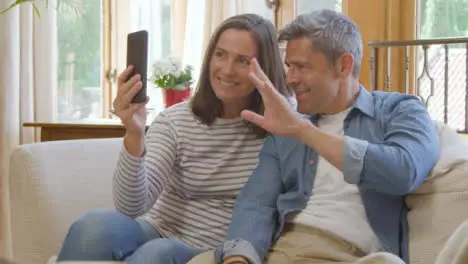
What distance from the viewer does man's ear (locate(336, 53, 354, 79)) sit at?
1.69 metres

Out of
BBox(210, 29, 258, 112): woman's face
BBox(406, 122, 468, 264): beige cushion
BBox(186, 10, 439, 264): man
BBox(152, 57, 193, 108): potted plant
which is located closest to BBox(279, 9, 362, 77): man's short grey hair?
BBox(186, 10, 439, 264): man

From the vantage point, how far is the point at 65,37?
3777mm

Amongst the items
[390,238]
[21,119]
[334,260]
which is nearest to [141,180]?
[334,260]

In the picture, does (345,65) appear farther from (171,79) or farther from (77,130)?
(77,130)

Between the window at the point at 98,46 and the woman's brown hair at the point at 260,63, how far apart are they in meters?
1.95

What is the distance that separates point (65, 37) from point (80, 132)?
0.93 meters

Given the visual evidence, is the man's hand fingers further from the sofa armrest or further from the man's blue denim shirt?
the sofa armrest

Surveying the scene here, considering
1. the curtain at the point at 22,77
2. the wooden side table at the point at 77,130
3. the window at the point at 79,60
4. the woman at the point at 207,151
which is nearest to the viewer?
the woman at the point at 207,151

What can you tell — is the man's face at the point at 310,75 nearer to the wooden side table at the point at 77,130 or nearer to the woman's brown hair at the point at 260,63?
the woman's brown hair at the point at 260,63

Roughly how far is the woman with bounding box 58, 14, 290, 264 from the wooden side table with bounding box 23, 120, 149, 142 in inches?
46.0

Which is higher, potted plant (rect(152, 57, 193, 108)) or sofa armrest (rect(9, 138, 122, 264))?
potted plant (rect(152, 57, 193, 108))

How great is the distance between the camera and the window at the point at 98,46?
12.3ft

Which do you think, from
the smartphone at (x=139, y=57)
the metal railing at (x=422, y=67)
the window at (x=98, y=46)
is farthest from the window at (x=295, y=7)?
the smartphone at (x=139, y=57)

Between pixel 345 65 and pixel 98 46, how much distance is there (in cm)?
250
